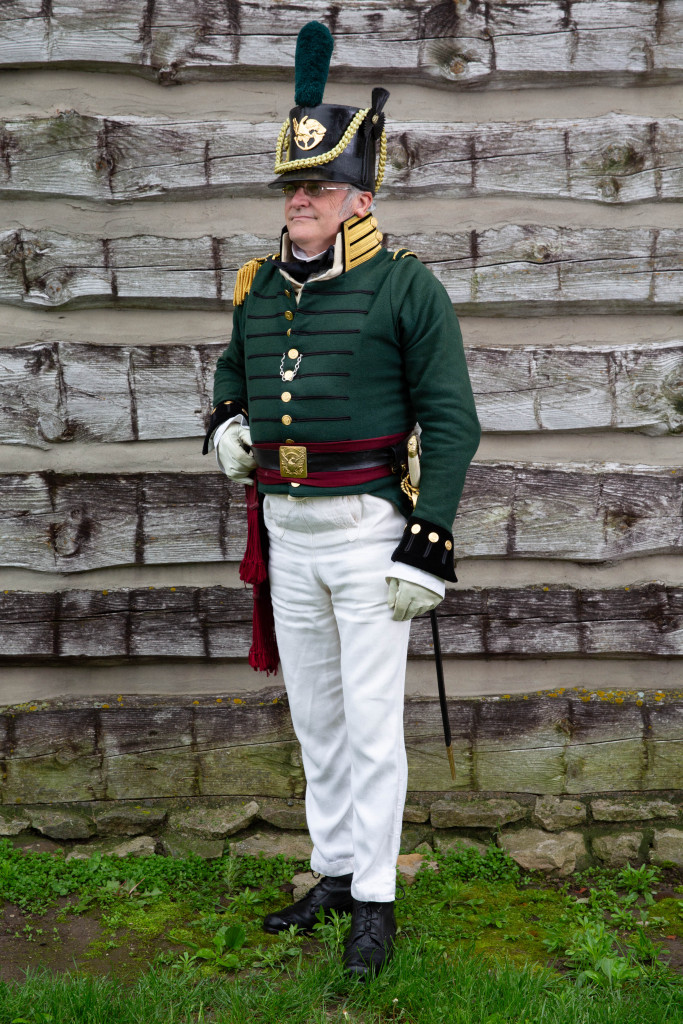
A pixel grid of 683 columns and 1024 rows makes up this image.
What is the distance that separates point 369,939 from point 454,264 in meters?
2.25

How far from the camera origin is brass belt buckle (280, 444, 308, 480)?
2590 mm

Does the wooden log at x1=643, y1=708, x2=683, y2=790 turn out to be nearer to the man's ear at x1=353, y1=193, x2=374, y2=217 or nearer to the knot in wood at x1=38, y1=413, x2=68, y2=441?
the man's ear at x1=353, y1=193, x2=374, y2=217

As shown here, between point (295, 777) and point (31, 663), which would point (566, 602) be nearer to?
point (295, 777)

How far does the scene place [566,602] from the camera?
11.7 ft

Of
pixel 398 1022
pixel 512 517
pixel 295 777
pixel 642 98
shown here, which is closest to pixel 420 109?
pixel 642 98

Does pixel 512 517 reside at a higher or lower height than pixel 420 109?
lower

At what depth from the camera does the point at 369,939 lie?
270 centimetres

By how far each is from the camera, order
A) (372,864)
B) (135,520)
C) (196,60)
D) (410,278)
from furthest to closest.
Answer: (135,520)
(196,60)
(372,864)
(410,278)

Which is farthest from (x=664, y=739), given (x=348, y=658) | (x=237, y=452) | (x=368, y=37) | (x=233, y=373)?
(x=368, y=37)

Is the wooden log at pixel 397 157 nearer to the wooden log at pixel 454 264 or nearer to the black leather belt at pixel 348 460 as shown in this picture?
the wooden log at pixel 454 264

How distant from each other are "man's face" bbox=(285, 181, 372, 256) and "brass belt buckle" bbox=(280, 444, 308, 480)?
56cm

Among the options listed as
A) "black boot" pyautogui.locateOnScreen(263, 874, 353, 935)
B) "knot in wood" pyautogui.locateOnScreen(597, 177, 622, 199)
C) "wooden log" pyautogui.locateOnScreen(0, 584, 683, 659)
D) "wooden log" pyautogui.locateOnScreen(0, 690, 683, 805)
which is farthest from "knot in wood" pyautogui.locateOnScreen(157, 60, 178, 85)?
"black boot" pyautogui.locateOnScreen(263, 874, 353, 935)

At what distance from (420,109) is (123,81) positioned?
42.1 inches

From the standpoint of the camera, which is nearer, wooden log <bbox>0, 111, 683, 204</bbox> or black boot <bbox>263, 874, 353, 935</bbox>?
black boot <bbox>263, 874, 353, 935</bbox>
